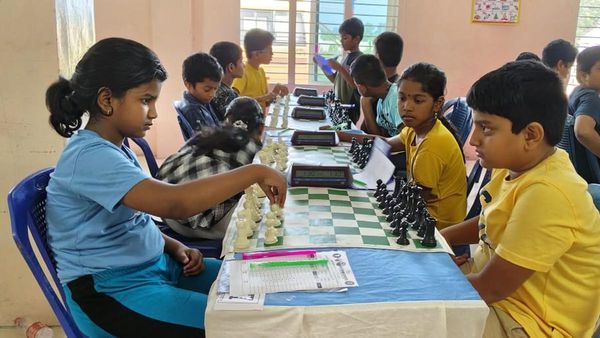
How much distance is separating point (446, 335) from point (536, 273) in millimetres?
387

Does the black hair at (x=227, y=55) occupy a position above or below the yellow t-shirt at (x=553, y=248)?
above

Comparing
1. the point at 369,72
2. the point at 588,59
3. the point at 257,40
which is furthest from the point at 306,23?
the point at 588,59

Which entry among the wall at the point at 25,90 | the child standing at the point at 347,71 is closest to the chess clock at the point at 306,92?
the child standing at the point at 347,71

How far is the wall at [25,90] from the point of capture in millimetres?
1947

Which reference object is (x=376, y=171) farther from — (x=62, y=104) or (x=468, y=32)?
(x=468, y=32)

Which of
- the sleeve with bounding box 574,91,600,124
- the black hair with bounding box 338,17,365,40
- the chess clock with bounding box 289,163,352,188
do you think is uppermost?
the black hair with bounding box 338,17,365,40

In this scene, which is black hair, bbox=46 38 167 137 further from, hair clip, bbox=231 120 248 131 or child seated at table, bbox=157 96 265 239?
hair clip, bbox=231 120 248 131

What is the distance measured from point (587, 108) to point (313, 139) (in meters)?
1.59

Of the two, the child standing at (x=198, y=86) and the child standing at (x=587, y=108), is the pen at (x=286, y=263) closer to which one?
the child standing at (x=198, y=86)

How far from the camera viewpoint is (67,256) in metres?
1.25

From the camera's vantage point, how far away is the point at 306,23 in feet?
17.4

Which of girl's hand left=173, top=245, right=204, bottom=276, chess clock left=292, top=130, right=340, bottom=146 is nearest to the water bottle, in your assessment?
girl's hand left=173, top=245, right=204, bottom=276

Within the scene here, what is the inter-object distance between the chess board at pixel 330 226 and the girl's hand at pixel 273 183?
0.08 metres

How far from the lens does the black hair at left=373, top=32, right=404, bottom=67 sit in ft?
11.9
